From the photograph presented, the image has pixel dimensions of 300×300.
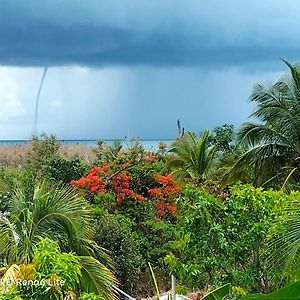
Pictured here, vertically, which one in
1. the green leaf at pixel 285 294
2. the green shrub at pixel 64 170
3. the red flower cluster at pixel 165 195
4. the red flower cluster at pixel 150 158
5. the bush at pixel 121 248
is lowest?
the bush at pixel 121 248

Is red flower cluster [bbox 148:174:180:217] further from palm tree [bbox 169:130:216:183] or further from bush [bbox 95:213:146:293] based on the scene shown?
bush [bbox 95:213:146:293]

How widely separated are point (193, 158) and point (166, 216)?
177 cm

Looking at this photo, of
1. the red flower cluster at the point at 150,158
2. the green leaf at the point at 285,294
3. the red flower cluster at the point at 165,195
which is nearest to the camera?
the green leaf at the point at 285,294

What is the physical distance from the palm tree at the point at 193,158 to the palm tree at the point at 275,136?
204 centimetres

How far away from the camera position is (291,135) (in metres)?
9.39

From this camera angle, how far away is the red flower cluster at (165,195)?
10.6 metres

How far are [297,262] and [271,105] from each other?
513 centimetres

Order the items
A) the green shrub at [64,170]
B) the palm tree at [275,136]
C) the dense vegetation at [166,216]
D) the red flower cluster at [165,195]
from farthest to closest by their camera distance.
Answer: the green shrub at [64,170] → the red flower cluster at [165,195] → the palm tree at [275,136] → the dense vegetation at [166,216]

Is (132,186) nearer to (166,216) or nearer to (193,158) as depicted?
(166,216)

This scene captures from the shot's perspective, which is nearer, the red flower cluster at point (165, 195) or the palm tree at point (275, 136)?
the palm tree at point (275, 136)

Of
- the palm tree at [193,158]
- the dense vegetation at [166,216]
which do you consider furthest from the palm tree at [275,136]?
the palm tree at [193,158]

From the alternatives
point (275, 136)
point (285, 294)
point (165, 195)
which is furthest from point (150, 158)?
point (285, 294)

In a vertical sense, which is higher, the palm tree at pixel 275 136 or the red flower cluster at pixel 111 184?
the palm tree at pixel 275 136

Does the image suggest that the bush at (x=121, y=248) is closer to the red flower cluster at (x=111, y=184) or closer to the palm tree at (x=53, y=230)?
the red flower cluster at (x=111, y=184)
